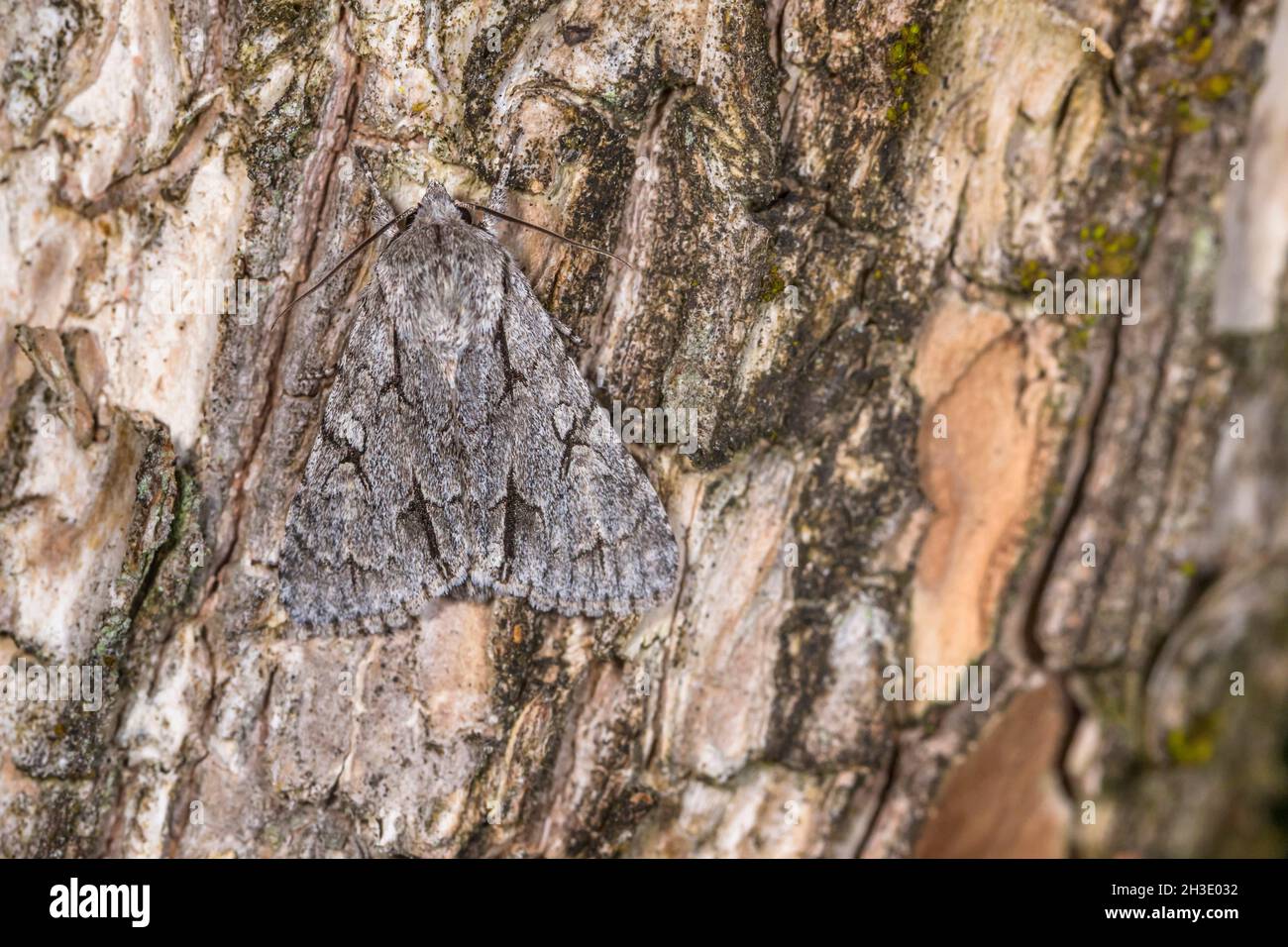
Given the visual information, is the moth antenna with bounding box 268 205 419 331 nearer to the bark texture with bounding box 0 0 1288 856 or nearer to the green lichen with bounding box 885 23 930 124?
the bark texture with bounding box 0 0 1288 856

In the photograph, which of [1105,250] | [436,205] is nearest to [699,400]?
[436,205]

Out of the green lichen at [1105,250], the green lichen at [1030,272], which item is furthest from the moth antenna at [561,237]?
the green lichen at [1105,250]

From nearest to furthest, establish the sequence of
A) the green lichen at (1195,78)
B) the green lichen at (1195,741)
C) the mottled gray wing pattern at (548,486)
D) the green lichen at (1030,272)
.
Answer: the green lichen at (1195,78) < the green lichen at (1030,272) < the mottled gray wing pattern at (548,486) < the green lichen at (1195,741)

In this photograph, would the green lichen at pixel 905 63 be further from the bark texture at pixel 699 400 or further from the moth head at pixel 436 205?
the moth head at pixel 436 205

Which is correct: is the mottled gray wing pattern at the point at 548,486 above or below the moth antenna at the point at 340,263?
below

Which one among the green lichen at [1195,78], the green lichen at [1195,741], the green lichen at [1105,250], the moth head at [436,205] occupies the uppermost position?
the green lichen at [1195,78]

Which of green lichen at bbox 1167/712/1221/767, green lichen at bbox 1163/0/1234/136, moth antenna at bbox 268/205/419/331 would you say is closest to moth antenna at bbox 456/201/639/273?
moth antenna at bbox 268/205/419/331

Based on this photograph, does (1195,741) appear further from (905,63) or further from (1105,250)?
(905,63)

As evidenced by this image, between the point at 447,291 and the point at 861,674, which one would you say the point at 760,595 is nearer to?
the point at 861,674
